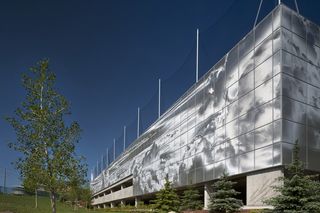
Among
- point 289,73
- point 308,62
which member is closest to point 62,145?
point 289,73

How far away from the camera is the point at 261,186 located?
21750 millimetres

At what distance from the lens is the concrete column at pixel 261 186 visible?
20641 mm

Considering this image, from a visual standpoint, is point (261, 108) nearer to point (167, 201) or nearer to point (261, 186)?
point (261, 186)

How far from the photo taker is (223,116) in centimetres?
2708

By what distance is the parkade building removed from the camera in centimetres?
2123

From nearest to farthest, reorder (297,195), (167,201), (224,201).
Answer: (297,195)
(224,201)
(167,201)

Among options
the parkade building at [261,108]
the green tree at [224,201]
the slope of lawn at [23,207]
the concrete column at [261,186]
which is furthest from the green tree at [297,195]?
the slope of lawn at [23,207]

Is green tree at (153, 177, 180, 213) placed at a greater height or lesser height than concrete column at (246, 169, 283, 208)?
lesser

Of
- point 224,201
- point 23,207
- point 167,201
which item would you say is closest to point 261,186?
point 224,201

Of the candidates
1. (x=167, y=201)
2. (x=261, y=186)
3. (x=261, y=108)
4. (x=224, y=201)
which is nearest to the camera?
(x=261, y=186)

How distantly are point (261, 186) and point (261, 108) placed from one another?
490 centimetres

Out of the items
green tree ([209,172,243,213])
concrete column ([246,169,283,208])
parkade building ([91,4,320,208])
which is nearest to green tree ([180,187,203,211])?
parkade building ([91,4,320,208])

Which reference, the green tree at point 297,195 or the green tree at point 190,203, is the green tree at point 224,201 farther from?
the green tree at point 297,195

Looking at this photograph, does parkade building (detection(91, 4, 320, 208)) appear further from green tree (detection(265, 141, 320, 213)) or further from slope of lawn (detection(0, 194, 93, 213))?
slope of lawn (detection(0, 194, 93, 213))
